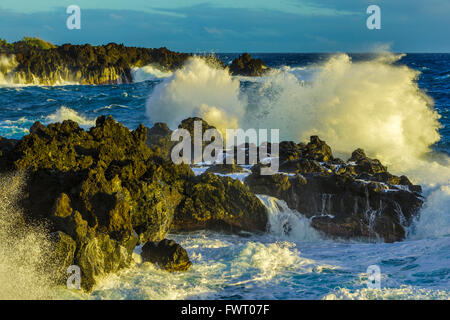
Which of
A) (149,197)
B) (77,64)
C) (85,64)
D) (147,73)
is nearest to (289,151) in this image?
(149,197)

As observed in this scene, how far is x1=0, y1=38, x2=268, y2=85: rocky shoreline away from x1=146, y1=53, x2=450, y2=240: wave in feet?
58.0

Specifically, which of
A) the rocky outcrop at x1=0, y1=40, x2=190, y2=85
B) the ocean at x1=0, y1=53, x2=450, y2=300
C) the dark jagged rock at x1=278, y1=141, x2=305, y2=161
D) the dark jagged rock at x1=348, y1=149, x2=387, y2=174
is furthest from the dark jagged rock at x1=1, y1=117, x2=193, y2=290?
the rocky outcrop at x1=0, y1=40, x2=190, y2=85

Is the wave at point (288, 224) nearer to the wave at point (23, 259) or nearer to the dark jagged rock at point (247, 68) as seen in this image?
the wave at point (23, 259)

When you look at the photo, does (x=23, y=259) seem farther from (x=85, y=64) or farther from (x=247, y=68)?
(x=247, y=68)

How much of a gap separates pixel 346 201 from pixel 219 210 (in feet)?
7.94

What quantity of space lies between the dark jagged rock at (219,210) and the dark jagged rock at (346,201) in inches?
27.0

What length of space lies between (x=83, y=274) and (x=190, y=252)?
77.5 inches

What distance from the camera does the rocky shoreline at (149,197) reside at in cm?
689

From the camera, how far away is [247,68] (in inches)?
2040

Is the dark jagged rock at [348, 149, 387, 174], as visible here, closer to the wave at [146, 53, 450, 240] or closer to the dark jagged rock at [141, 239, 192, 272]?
the wave at [146, 53, 450, 240]

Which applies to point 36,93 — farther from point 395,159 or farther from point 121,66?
point 395,159
